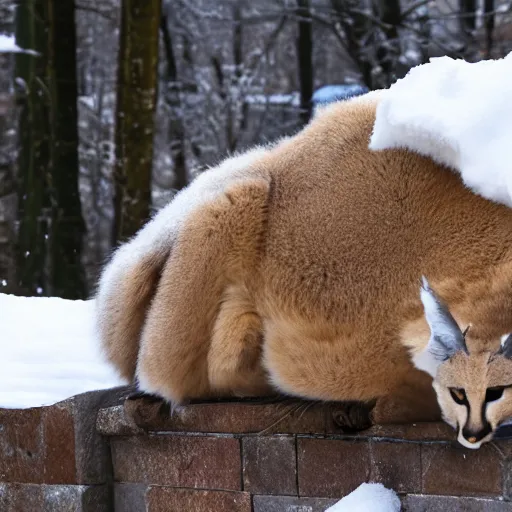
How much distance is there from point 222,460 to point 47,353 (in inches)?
58.0

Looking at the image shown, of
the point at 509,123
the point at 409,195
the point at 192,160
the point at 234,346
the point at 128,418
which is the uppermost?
the point at 509,123

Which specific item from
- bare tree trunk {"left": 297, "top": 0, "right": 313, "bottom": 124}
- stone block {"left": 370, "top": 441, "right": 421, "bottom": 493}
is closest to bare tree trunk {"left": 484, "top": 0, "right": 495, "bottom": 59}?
bare tree trunk {"left": 297, "top": 0, "right": 313, "bottom": 124}

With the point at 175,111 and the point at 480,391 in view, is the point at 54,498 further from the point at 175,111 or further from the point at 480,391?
the point at 175,111

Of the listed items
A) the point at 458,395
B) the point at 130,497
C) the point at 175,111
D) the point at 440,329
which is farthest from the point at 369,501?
the point at 175,111

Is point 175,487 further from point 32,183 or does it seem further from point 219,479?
point 32,183

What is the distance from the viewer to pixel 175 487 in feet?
14.4

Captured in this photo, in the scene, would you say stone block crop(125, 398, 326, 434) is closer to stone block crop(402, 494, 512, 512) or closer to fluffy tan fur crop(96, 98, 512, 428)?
fluffy tan fur crop(96, 98, 512, 428)

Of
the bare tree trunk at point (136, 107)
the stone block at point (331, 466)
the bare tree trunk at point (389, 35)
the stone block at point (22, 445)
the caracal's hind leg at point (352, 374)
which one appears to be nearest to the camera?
the caracal's hind leg at point (352, 374)

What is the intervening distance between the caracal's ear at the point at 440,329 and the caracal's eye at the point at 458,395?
10cm

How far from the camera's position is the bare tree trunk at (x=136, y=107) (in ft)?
34.0

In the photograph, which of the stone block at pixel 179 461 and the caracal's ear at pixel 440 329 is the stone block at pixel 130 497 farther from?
the caracal's ear at pixel 440 329

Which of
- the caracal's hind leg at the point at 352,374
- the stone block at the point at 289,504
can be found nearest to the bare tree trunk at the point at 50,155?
the stone block at the point at 289,504

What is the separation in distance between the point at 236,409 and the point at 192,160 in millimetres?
13470

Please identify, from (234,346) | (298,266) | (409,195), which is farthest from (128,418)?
(409,195)
